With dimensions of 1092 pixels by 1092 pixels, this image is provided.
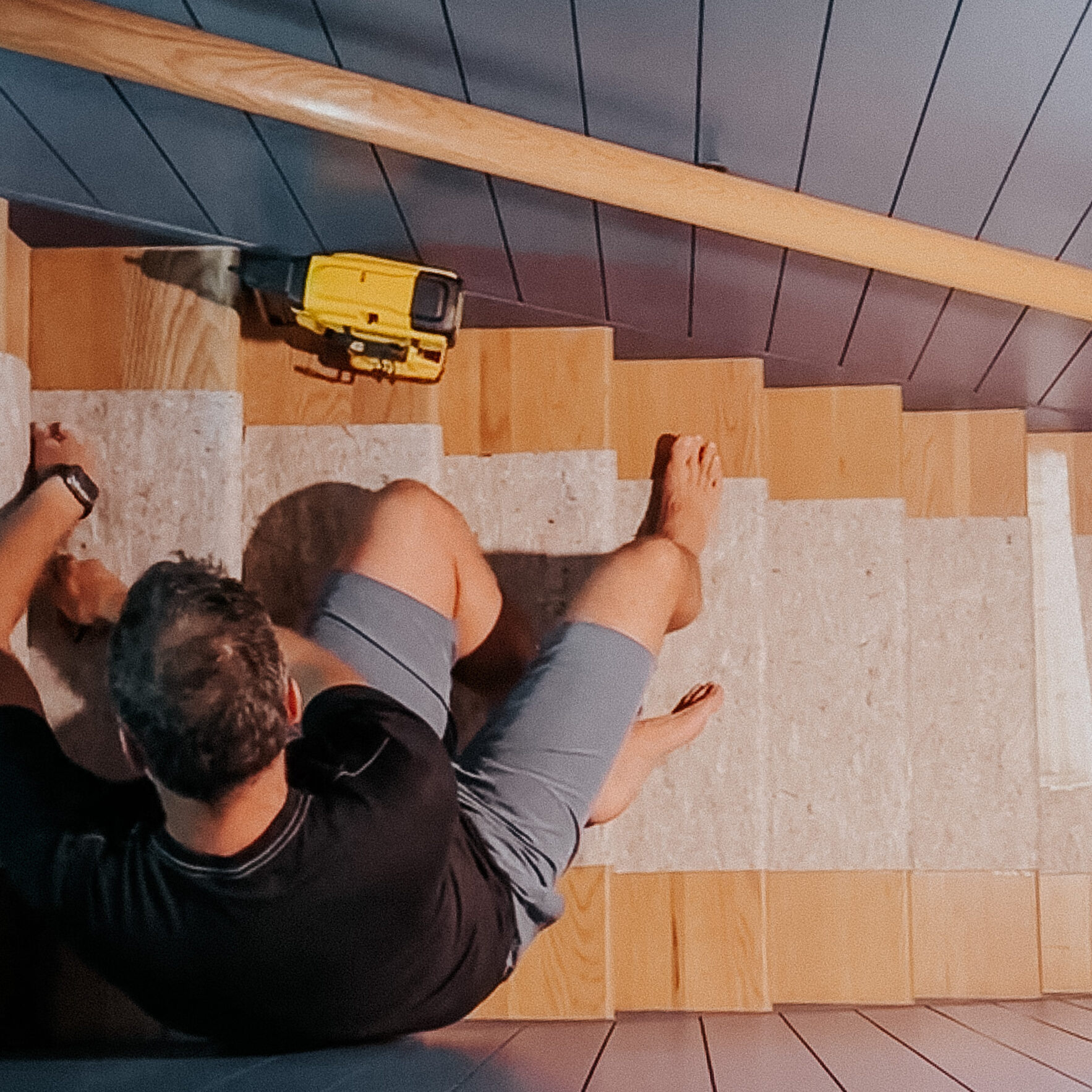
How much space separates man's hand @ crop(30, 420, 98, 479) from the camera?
1.78 metres

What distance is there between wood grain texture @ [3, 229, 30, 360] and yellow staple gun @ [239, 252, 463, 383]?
0.30m

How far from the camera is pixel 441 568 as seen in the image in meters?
1.73

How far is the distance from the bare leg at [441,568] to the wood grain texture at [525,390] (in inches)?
11.5

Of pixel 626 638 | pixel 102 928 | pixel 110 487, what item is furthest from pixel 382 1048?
pixel 110 487

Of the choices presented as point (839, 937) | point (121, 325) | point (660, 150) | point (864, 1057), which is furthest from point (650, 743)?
point (121, 325)

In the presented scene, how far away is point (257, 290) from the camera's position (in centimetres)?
189

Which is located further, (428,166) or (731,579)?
(731,579)

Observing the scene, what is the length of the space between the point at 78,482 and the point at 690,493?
0.94m

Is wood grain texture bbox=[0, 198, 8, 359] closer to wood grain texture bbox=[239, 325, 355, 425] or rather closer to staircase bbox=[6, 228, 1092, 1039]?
staircase bbox=[6, 228, 1092, 1039]

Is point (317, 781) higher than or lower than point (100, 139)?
lower

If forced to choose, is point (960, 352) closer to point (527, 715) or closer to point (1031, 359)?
point (1031, 359)

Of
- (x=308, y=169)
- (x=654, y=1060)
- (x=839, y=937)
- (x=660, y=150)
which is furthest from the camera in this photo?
(x=839, y=937)

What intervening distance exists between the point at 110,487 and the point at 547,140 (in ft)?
2.73

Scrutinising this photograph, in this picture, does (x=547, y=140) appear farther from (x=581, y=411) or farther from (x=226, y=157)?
(x=581, y=411)
